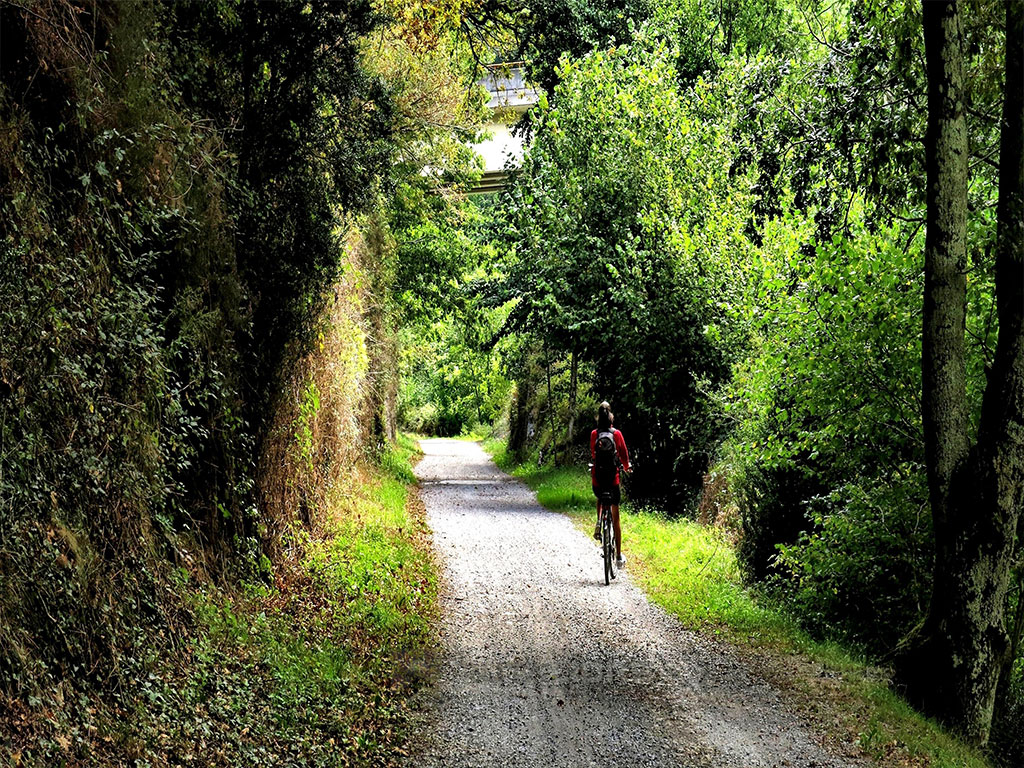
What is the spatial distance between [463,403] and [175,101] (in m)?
56.3

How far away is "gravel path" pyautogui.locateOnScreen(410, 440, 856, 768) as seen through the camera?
23.3 ft

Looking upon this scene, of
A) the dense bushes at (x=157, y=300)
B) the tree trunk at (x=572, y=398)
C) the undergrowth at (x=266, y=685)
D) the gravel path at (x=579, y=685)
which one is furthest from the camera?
the tree trunk at (x=572, y=398)

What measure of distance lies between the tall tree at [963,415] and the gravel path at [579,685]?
1.66 meters

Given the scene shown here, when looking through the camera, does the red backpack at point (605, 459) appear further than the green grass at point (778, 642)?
Yes

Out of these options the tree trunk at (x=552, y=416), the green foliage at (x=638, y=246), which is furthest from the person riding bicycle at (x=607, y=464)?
the tree trunk at (x=552, y=416)

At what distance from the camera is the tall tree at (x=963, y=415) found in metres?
7.79

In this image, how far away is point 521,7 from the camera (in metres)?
12.6

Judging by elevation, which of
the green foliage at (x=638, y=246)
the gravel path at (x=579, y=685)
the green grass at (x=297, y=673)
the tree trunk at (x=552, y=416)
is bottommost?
the gravel path at (x=579, y=685)

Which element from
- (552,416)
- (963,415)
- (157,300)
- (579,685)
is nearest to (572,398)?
(552,416)

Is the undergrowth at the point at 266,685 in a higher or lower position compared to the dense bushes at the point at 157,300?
lower

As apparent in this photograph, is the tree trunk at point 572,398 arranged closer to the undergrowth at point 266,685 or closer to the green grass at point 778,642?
the green grass at point 778,642

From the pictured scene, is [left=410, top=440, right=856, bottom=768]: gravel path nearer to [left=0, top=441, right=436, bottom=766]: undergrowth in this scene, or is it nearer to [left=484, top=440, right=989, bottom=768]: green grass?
[left=484, top=440, right=989, bottom=768]: green grass

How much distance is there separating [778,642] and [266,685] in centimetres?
585

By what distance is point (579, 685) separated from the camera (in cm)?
871
